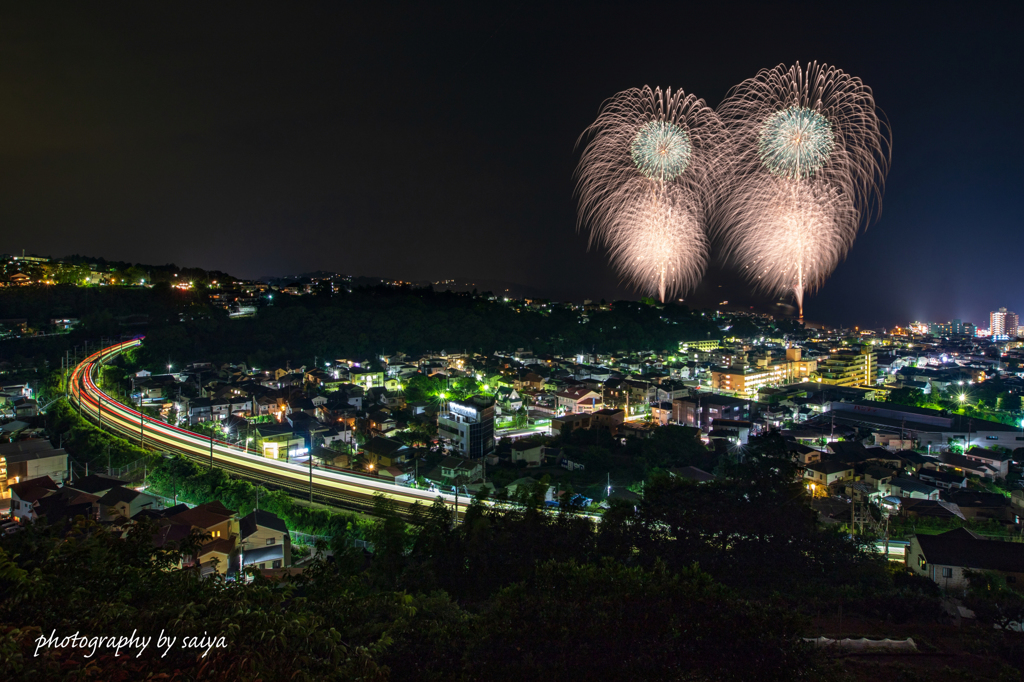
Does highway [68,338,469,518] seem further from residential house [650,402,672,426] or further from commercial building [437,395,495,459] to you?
residential house [650,402,672,426]

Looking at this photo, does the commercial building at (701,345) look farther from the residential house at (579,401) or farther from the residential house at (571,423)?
the residential house at (571,423)

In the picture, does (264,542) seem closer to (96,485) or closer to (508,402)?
(96,485)

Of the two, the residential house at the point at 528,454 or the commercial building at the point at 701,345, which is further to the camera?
the commercial building at the point at 701,345

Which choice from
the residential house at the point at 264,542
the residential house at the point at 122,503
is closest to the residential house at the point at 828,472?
the residential house at the point at 264,542

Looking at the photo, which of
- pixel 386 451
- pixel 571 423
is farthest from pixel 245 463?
pixel 571 423

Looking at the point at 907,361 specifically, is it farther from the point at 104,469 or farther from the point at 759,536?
the point at 104,469
